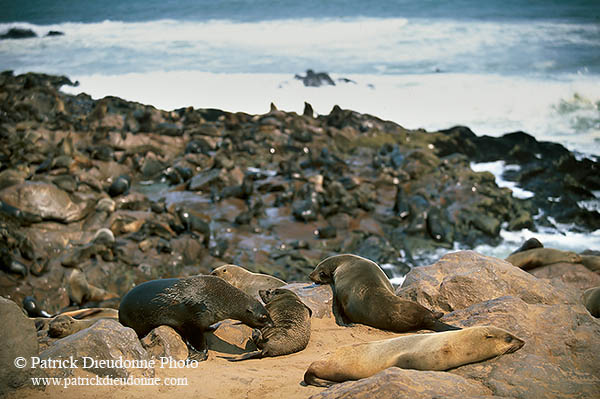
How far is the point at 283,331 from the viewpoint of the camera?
3807mm

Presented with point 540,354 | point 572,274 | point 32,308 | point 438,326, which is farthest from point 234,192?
point 540,354

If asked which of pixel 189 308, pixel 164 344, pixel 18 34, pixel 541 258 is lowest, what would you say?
pixel 541 258

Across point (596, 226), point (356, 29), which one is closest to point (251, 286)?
point (596, 226)

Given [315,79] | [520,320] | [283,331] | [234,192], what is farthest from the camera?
[315,79]

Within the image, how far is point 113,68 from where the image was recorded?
18.5 m

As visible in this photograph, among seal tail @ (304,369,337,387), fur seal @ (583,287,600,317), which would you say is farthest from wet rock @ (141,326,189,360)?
fur seal @ (583,287,600,317)

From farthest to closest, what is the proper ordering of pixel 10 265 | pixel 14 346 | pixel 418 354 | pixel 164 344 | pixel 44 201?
pixel 44 201 → pixel 10 265 → pixel 164 344 → pixel 418 354 → pixel 14 346

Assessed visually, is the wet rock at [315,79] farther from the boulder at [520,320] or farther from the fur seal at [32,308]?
the boulder at [520,320]

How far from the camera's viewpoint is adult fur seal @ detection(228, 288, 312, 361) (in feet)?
12.2

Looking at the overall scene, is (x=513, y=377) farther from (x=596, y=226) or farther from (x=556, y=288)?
(x=596, y=226)

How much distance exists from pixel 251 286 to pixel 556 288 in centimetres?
263

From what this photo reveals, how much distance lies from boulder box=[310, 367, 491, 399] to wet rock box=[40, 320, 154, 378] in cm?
112

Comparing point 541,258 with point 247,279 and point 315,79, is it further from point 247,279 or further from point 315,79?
point 315,79

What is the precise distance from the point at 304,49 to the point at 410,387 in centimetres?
1706
